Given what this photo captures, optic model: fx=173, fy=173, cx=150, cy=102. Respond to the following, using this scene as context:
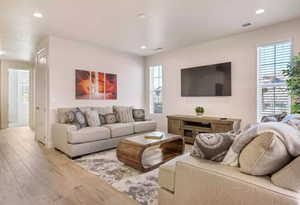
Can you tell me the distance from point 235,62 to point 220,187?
3644mm

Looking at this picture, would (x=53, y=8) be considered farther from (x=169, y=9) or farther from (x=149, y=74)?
(x=149, y=74)

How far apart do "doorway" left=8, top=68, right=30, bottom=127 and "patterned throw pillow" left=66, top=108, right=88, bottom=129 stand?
16.1ft

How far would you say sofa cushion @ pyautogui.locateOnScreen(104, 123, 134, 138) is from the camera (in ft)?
13.0

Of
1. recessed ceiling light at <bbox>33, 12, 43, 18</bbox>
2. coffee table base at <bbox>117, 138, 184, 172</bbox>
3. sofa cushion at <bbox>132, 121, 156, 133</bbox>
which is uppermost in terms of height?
recessed ceiling light at <bbox>33, 12, 43, 18</bbox>

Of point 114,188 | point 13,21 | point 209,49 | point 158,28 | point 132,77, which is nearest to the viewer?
point 114,188

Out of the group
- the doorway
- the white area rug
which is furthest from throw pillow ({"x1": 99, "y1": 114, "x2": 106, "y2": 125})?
the doorway

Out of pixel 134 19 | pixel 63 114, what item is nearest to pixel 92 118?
pixel 63 114

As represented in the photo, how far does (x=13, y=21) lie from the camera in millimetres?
3268

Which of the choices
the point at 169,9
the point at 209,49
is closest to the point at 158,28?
the point at 169,9

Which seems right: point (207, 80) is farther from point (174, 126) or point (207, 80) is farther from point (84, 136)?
point (84, 136)

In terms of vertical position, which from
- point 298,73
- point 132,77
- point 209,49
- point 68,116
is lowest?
point 68,116

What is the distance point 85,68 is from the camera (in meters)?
4.61

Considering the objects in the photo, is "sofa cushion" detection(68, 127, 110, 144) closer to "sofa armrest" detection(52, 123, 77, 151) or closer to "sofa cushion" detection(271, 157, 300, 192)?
"sofa armrest" detection(52, 123, 77, 151)

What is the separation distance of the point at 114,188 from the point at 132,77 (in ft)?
13.6
